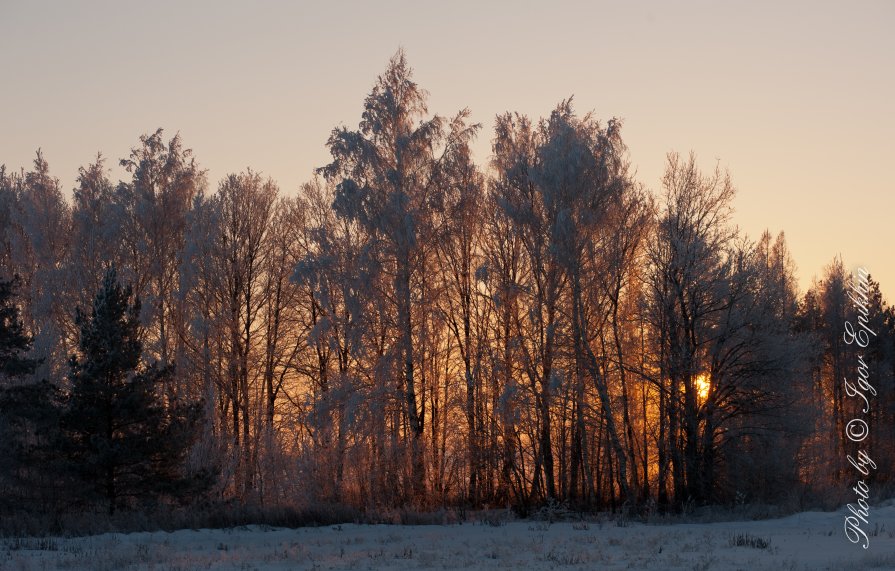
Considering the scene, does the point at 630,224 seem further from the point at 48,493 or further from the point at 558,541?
the point at 48,493

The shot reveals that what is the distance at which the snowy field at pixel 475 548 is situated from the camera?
13156mm

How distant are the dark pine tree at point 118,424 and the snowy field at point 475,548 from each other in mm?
3942

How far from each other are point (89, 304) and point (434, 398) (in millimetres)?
14439

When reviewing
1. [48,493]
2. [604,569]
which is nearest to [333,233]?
[48,493]

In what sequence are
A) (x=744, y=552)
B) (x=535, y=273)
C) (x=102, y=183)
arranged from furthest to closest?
(x=102, y=183)
(x=535, y=273)
(x=744, y=552)

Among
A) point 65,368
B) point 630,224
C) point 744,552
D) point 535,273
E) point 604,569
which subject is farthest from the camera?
point 65,368

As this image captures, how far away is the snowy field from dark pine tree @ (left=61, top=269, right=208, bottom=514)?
3.94 m

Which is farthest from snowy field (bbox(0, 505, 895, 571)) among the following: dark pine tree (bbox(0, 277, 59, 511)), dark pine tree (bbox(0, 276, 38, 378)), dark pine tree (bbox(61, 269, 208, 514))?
dark pine tree (bbox(0, 276, 38, 378))

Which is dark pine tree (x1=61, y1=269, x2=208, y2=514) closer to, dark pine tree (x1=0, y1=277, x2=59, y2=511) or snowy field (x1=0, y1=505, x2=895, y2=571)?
dark pine tree (x1=0, y1=277, x2=59, y2=511)

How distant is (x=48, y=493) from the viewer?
2148 centimetres

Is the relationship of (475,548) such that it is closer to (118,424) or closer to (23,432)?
(118,424)

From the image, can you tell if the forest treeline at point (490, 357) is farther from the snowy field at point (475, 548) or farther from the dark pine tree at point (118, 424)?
the snowy field at point (475, 548)

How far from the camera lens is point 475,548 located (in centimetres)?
1573

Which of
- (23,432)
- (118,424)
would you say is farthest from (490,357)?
(23,432)
